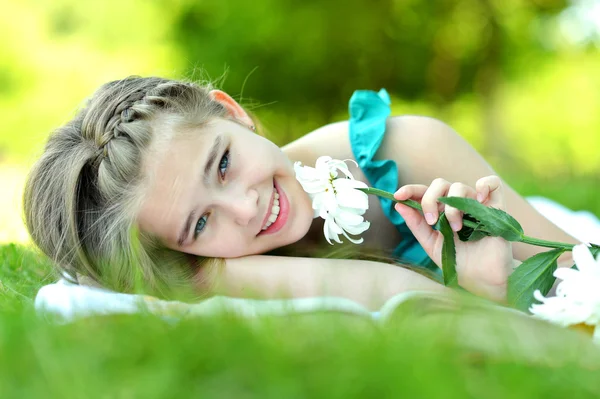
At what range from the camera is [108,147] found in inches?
80.9

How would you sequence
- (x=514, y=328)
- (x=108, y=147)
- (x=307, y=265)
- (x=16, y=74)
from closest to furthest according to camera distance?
(x=514, y=328) → (x=307, y=265) → (x=108, y=147) → (x=16, y=74)

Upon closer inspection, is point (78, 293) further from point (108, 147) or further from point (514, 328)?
point (514, 328)

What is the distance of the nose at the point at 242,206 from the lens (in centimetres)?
188

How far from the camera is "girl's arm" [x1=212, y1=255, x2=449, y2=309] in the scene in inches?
67.9

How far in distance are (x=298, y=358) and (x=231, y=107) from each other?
56.1 inches

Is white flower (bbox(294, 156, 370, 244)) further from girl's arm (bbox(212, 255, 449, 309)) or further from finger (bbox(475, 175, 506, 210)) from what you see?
finger (bbox(475, 175, 506, 210))

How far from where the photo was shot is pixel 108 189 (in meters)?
2.03

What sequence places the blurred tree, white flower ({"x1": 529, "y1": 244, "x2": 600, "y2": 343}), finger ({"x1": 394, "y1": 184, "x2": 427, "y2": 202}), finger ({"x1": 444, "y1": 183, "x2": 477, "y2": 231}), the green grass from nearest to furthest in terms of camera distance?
1. the green grass
2. white flower ({"x1": 529, "y1": 244, "x2": 600, "y2": 343})
3. finger ({"x1": 444, "y1": 183, "x2": 477, "y2": 231})
4. finger ({"x1": 394, "y1": 184, "x2": 427, "y2": 202})
5. the blurred tree

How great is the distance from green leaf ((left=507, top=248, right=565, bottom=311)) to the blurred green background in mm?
8910

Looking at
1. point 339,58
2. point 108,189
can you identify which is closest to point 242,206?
point 108,189

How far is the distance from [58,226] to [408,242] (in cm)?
125

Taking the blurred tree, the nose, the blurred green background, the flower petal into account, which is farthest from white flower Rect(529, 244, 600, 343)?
the blurred tree

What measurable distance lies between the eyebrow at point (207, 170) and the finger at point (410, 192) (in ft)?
1.81

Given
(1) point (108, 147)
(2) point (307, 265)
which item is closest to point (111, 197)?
(1) point (108, 147)
